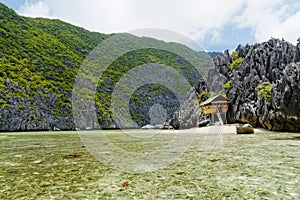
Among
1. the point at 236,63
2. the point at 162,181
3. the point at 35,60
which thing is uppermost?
the point at 35,60

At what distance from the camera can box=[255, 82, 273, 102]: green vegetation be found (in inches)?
1172

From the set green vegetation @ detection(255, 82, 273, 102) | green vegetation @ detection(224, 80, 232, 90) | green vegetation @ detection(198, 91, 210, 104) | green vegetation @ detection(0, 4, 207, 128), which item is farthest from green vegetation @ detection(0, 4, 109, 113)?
green vegetation @ detection(255, 82, 273, 102)

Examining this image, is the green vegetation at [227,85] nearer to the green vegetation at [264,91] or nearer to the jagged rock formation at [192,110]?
the jagged rock formation at [192,110]

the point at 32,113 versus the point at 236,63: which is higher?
the point at 236,63

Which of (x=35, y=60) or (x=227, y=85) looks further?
(x=35, y=60)

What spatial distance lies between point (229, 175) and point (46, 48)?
342ft

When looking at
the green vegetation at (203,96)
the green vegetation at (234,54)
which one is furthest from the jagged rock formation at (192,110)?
the green vegetation at (234,54)

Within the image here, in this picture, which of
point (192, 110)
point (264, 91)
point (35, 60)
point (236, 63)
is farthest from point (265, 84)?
point (35, 60)

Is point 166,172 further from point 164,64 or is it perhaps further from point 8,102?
point 164,64

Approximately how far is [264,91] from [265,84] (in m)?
3.50

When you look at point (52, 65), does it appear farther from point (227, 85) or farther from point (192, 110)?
point (227, 85)

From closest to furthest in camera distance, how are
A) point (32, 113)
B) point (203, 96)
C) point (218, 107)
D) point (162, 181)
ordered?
point (162, 181) < point (218, 107) < point (203, 96) < point (32, 113)

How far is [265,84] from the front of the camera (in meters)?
34.2

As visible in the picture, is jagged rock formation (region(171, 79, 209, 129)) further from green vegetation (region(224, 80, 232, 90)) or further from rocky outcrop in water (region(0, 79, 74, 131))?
rocky outcrop in water (region(0, 79, 74, 131))
